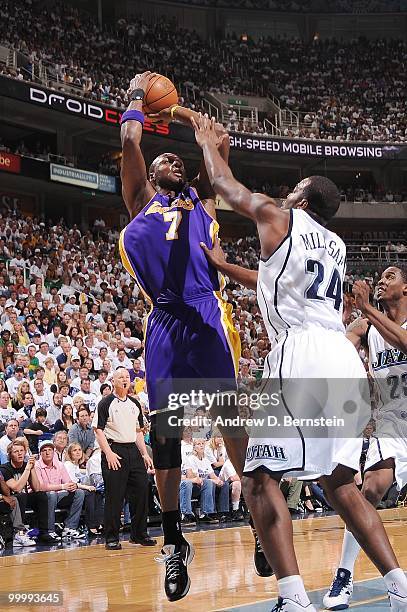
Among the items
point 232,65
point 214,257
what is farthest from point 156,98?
point 232,65

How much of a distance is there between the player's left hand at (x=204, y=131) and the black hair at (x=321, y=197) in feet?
2.13

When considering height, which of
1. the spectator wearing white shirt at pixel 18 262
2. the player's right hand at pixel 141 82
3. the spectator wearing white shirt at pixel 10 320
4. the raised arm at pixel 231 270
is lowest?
the raised arm at pixel 231 270

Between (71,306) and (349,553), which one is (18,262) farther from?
(349,553)

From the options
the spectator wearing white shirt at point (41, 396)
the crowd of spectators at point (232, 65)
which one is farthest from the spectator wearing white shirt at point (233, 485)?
the crowd of spectators at point (232, 65)

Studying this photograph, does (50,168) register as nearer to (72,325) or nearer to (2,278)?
(2,278)

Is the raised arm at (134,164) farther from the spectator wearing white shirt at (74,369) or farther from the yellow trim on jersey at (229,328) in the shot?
the spectator wearing white shirt at (74,369)

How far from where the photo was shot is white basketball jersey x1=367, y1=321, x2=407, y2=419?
205 inches

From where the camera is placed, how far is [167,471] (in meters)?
4.31

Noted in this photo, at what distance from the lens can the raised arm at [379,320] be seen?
14.0 feet

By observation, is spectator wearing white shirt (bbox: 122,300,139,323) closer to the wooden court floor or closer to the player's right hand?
the wooden court floor

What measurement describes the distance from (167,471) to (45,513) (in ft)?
15.8

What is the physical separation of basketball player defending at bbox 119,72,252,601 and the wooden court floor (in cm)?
57

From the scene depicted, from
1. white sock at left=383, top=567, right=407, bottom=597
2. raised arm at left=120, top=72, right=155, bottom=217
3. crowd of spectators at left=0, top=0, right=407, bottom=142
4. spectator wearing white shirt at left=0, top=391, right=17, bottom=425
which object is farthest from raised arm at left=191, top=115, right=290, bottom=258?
crowd of spectators at left=0, top=0, right=407, bottom=142

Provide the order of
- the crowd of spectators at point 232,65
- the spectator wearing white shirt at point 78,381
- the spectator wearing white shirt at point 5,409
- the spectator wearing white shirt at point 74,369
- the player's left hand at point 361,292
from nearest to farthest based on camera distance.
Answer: the player's left hand at point 361,292 < the spectator wearing white shirt at point 5,409 < the spectator wearing white shirt at point 78,381 < the spectator wearing white shirt at point 74,369 < the crowd of spectators at point 232,65
